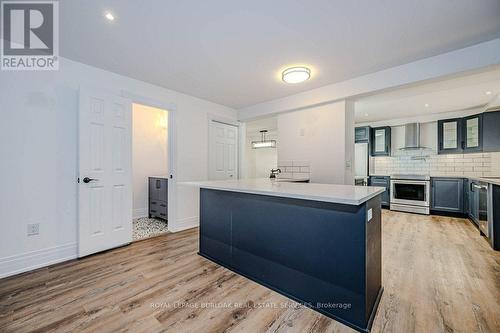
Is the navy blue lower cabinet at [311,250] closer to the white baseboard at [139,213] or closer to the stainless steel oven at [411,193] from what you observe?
the white baseboard at [139,213]

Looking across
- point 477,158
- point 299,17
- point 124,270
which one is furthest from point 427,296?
point 477,158

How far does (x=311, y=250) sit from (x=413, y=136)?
526cm

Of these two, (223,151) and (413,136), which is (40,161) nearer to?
(223,151)

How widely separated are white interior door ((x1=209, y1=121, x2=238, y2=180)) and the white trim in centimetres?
169

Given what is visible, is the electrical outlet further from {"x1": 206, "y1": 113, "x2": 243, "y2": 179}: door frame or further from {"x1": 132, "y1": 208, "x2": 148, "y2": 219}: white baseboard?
{"x1": 206, "y1": 113, "x2": 243, "y2": 179}: door frame

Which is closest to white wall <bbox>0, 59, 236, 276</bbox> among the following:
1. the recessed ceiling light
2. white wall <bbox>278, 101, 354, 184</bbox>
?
the recessed ceiling light

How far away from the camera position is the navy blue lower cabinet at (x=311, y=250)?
4.82 feet

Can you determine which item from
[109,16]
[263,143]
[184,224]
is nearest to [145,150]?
[184,224]

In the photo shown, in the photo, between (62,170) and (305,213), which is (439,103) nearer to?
(305,213)

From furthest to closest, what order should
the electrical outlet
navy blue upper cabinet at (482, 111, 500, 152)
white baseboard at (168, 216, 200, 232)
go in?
navy blue upper cabinet at (482, 111, 500, 152), white baseboard at (168, 216, 200, 232), the electrical outlet

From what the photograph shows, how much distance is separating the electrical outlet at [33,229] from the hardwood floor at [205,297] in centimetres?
41

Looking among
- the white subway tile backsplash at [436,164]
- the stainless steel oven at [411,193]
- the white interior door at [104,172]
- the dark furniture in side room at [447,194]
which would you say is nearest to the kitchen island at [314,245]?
the white interior door at [104,172]

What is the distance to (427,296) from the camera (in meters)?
1.83

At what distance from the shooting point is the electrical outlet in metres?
2.34
